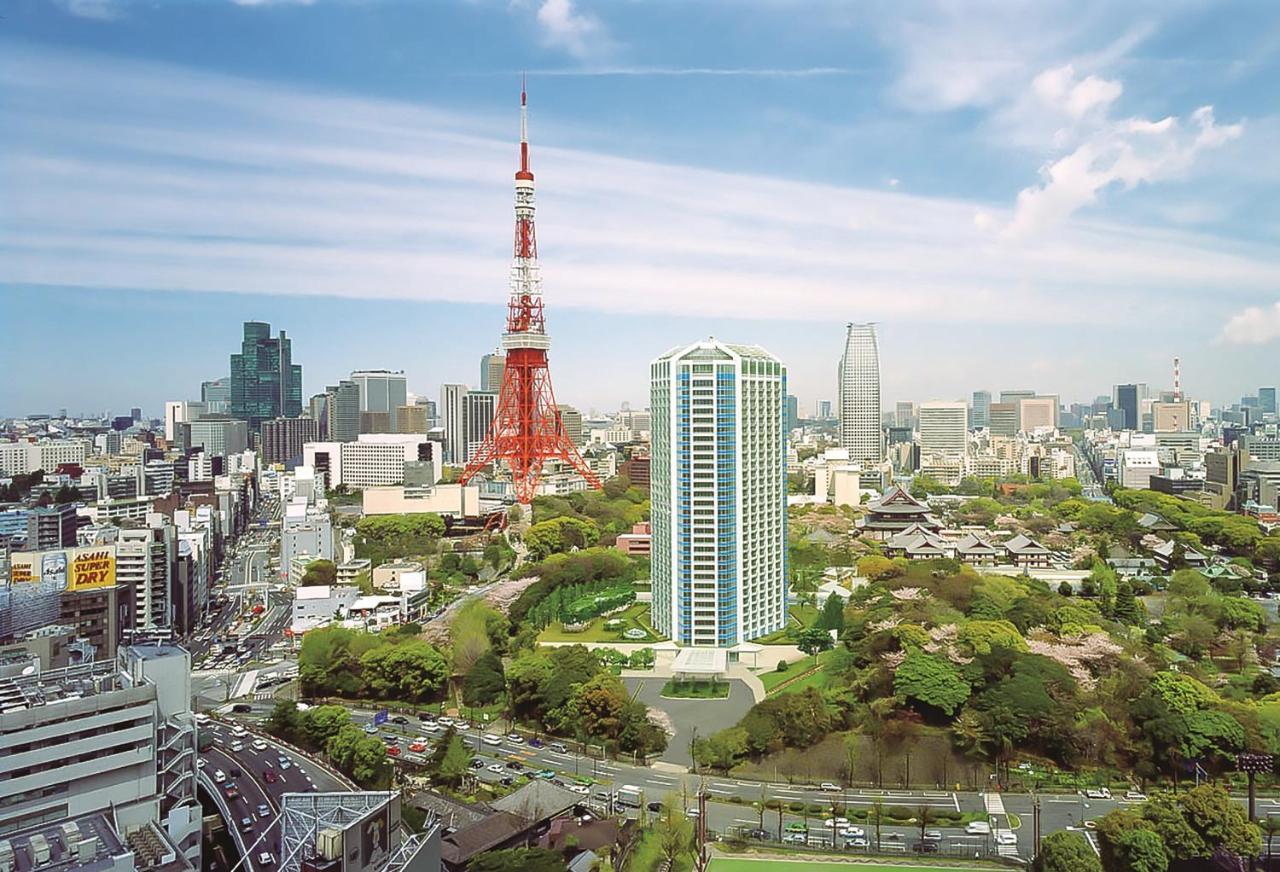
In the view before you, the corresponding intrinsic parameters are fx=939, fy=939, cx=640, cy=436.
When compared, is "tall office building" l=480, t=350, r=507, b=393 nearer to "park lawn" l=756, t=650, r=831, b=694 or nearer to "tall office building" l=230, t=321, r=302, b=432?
"tall office building" l=230, t=321, r=302, b=432

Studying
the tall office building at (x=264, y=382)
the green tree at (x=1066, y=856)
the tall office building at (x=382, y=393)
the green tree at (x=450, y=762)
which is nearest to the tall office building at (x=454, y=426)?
the tall office building at (x=382, y=393)

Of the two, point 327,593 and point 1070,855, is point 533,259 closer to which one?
point 327,593

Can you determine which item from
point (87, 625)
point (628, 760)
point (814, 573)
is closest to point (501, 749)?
point (628, 760)

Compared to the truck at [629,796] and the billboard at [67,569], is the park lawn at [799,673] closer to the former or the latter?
the truck at [629,796]

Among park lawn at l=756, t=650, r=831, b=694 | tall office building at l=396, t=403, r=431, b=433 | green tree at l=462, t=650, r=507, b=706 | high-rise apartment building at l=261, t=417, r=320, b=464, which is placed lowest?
park lawn at l=756, t=650, r=831, b=694

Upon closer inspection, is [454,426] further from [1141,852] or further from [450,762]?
[1141,852]

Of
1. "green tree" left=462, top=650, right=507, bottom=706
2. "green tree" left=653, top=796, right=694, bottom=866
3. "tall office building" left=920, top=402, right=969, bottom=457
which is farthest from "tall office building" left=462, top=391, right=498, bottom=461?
"green tree" left=653, top=796, right=694, bottom=866
